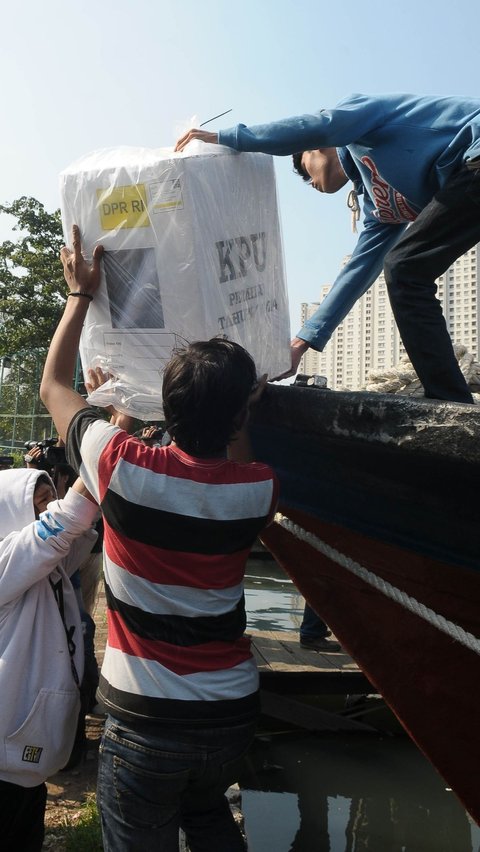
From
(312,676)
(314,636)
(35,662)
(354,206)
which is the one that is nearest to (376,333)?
(314,636)

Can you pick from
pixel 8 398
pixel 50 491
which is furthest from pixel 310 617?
pixel 8 398

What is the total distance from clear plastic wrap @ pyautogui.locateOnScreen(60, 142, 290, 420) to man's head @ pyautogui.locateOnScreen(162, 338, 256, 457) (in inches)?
10.7

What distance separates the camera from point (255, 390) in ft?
5.87

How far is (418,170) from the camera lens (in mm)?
1756

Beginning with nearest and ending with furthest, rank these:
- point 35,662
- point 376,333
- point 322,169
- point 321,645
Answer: point 35,662
point 322,169
point 321,645
point 376,333

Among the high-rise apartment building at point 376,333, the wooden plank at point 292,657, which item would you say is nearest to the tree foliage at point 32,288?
the high-rise apartment building at point 376,333

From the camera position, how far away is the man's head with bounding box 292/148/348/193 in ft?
6.75

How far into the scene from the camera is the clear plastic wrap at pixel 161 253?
172cm

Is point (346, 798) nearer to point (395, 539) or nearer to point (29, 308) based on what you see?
point (395, 539)

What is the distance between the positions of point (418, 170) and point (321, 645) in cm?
418

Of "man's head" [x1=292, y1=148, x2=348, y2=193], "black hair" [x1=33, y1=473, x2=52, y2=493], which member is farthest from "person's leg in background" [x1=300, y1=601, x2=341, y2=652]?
"man's head" [x1=292, y1=148, x2=348, y2=193]

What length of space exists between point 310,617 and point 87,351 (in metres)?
3.80

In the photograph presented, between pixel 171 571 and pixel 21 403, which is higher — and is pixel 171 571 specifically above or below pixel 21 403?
above

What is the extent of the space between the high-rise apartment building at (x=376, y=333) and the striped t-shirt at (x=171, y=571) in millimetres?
19800
